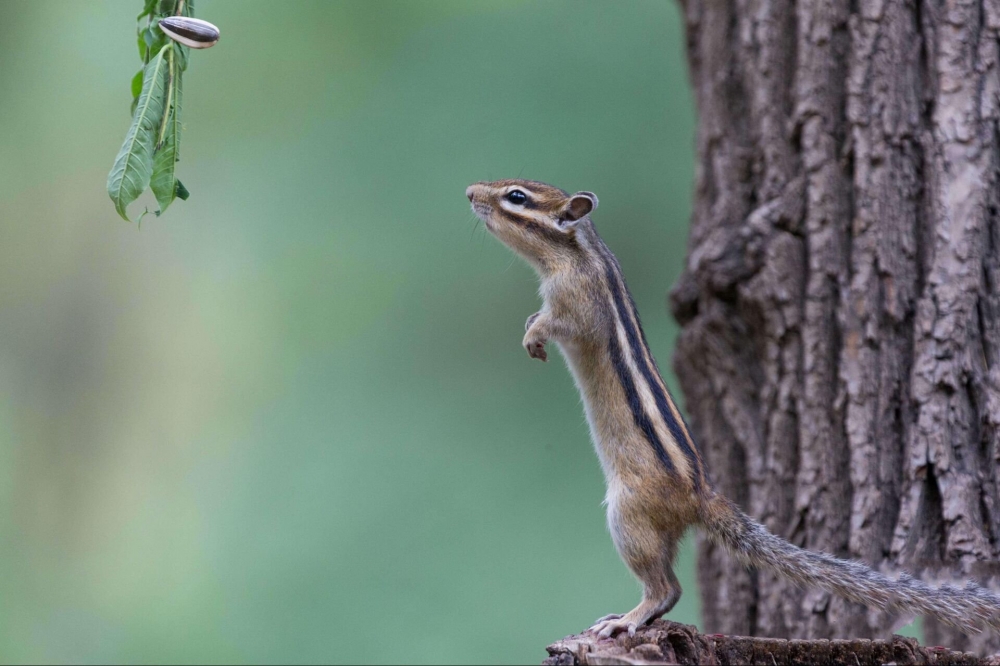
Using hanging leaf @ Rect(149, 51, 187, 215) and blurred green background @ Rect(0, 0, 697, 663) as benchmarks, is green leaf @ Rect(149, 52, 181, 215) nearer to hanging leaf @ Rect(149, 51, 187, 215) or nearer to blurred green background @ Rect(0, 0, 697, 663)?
hanging leaf @ Rect(149, 51, 187, 215)

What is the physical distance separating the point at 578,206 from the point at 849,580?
1284 millimetres

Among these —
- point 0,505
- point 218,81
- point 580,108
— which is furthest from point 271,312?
point 580,108

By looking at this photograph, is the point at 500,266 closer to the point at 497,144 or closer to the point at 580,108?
the point at 497,144

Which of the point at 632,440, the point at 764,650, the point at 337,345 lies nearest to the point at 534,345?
the point at 632,440

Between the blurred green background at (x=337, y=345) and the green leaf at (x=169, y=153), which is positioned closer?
the green leaf at (x=169, y=153)

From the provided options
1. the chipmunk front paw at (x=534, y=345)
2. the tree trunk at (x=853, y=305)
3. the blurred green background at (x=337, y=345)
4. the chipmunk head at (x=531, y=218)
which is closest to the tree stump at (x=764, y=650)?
the tree trunk at (x=853, y=305)

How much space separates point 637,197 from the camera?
5621 mm

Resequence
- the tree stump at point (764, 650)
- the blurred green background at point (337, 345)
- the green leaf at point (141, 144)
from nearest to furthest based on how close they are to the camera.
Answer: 1. the green leaf at point (141, 144)
2. the tree stump at point (764, 650)
3. the blurred green background at point (337, 345)

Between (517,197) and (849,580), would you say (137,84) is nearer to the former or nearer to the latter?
(517,197)

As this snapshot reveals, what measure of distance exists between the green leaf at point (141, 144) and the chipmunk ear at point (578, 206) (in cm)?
127

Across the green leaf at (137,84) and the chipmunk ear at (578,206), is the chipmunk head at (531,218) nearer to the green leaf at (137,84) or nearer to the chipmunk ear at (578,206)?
the chipmunk ear at (578,206)

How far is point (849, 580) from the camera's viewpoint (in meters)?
2.18

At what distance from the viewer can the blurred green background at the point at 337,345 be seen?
5.01m

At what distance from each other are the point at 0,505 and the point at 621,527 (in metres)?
3.27
